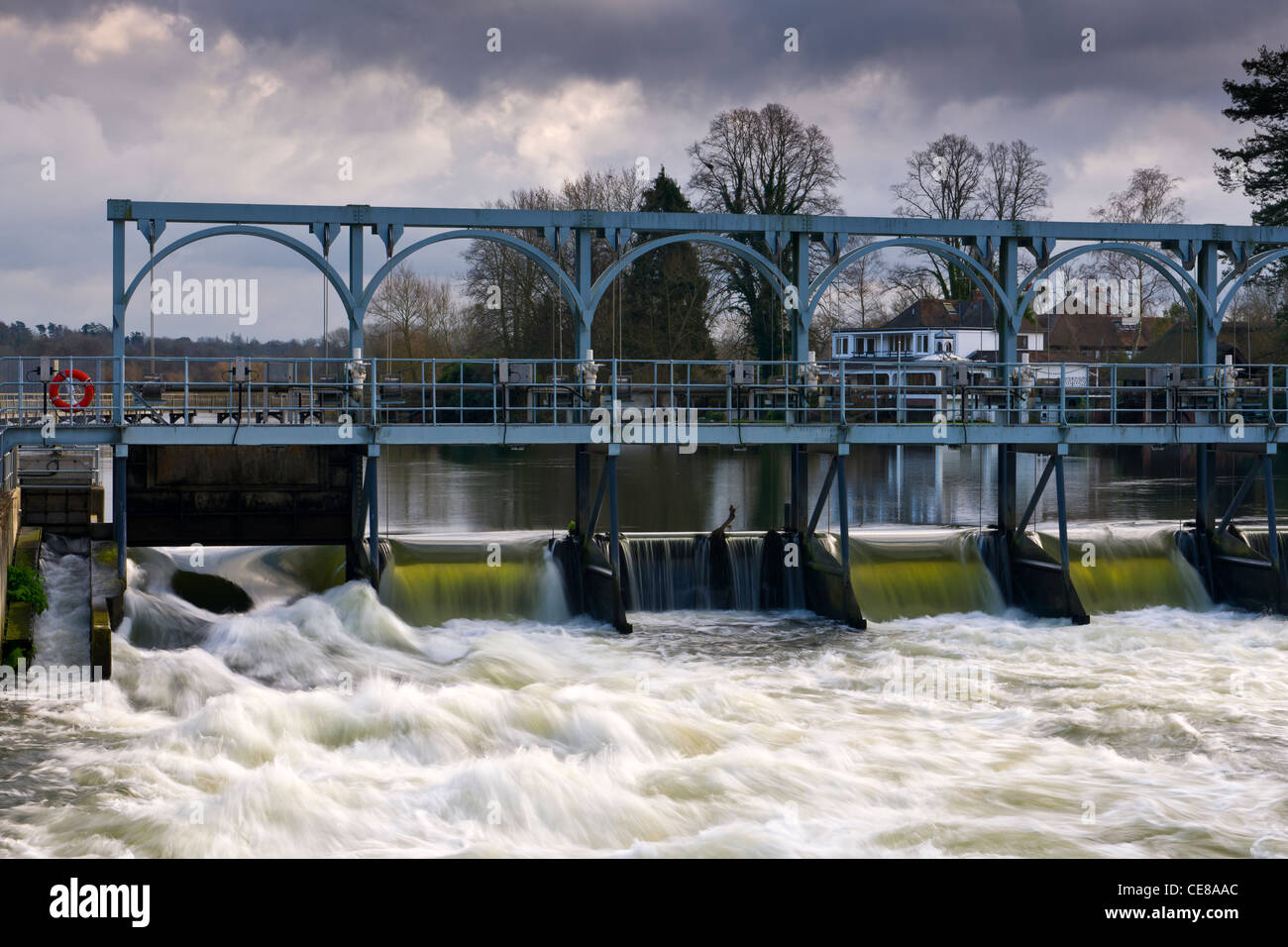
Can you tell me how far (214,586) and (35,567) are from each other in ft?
14.8

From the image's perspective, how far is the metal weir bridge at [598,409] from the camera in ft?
67.2

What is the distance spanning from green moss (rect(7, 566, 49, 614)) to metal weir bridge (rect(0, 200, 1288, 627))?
2.07m

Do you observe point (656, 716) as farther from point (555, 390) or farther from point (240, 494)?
point (240, 494)

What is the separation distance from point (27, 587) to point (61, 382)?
3501 mm

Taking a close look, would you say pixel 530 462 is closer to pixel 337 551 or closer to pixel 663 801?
pixel 337 551

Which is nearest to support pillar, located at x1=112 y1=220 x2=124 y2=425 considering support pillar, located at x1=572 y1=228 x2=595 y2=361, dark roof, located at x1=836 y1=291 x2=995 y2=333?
support pillar, located at x1=572 y1=228 x2=595 y2=361

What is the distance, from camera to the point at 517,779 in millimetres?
13117

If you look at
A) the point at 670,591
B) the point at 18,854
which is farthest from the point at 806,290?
the point at 18,854

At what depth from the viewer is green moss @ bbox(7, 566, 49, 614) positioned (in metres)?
16.9

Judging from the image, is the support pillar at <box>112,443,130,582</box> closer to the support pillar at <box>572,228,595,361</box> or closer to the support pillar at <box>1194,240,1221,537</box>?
the support pillar at <box>572,228,595,361</box>

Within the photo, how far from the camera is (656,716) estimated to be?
613 inches

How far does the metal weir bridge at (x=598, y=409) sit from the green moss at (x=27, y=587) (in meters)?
2.07

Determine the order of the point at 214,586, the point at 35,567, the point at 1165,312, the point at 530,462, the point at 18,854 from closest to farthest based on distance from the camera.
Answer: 1. the point at 18,854
2. the point at 35,567
3. the point at 214,586
4. the point at 530,462
5. the point at 1165,312
